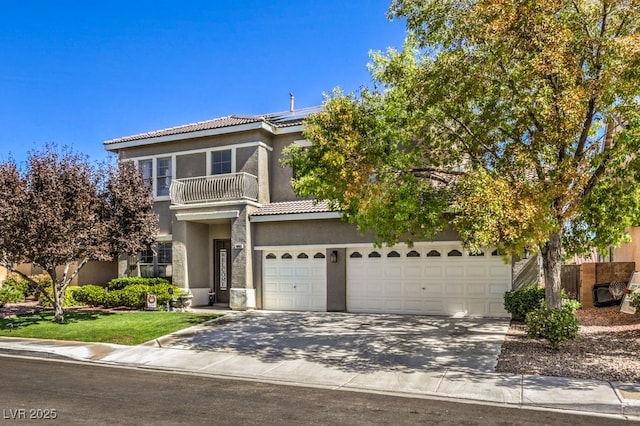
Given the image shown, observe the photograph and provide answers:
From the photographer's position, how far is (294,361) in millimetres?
11016

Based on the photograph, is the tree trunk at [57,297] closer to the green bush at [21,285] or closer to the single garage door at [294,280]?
the single garage door at [294,280]

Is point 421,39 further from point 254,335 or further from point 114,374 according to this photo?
point 114,374

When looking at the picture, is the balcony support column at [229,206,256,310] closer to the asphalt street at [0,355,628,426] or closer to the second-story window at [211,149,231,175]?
the second-story window at [211,149,231,175]

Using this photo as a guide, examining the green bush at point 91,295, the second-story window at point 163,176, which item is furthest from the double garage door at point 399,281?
the green bush at point 91,295

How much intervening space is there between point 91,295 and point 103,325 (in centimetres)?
576

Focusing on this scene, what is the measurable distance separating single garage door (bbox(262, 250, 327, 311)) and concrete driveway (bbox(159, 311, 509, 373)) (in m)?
1.25

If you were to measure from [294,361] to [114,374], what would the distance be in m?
3.68

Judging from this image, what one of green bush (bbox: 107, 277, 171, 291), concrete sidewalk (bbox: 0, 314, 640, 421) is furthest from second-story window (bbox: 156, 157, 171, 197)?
concrete sidewalk (bbox: 0, 314, 640, 421)

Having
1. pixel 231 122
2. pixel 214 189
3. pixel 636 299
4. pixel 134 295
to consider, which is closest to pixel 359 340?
pixel 636 299

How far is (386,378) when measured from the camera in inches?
374

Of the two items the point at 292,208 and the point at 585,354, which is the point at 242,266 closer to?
the point at 292,208

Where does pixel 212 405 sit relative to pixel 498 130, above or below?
below

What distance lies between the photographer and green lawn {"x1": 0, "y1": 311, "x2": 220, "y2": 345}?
13.8 m

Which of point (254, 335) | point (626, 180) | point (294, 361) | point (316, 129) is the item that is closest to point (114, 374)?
point (294, 361)
